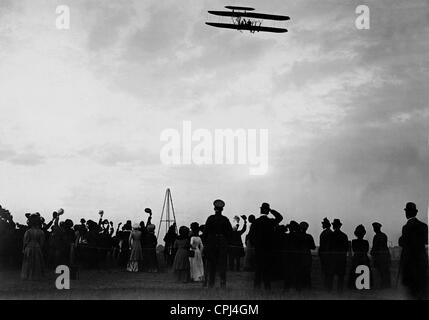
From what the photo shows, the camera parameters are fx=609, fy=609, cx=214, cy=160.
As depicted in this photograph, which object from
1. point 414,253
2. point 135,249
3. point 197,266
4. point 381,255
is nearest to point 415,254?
point 414,253

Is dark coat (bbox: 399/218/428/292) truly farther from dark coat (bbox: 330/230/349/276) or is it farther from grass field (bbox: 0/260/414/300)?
dark coat (bbox: 330/230/349/276)

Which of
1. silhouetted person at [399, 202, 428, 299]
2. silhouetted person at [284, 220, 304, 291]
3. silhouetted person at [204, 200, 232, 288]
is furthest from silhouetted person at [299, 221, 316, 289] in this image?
silhouetted person at [399, 202, 428, 299]

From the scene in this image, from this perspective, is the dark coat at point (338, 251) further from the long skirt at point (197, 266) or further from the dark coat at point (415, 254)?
the long skirt at point (197, 266)

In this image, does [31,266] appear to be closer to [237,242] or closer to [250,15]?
[237,242]

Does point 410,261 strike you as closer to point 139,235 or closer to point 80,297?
point 80,297

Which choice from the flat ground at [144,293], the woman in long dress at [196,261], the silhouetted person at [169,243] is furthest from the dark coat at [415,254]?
the silhouetted person at [169,243]
